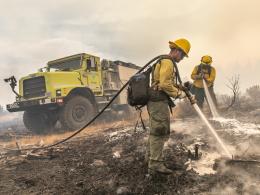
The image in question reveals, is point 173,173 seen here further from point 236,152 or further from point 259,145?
point 259,145

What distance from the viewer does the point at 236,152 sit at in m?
5.54

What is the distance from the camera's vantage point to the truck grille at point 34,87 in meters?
11.6

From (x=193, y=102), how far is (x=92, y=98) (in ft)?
26.7

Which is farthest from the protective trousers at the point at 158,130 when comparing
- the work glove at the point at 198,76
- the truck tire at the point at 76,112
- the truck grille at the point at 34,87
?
the truck grille at the point at 34,87

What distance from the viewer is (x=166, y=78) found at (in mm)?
4609

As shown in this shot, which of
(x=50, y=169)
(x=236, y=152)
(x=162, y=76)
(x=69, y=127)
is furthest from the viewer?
(x=69, y=127)

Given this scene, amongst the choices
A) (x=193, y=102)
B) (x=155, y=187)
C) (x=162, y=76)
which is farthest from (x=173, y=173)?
(x=162, y=76)

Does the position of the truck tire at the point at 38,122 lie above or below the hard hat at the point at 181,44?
below

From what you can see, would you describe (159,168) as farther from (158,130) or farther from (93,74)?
(93,74)

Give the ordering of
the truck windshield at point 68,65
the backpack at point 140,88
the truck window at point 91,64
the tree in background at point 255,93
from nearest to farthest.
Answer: the backpack at point 140,88, the truck window at point 91,64, the truck windshield at point 68,65, the tree in background at point 255,93

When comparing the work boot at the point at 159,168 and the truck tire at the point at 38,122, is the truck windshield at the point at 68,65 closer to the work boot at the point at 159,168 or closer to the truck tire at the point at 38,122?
the truck tire at the point at 38,122

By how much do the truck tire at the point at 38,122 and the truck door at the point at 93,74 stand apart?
206 centimetres

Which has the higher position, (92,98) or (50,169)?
(92,98)

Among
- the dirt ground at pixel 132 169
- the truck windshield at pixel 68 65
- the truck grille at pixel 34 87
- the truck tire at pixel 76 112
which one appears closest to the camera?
the dirt ground at pixel 132 169
